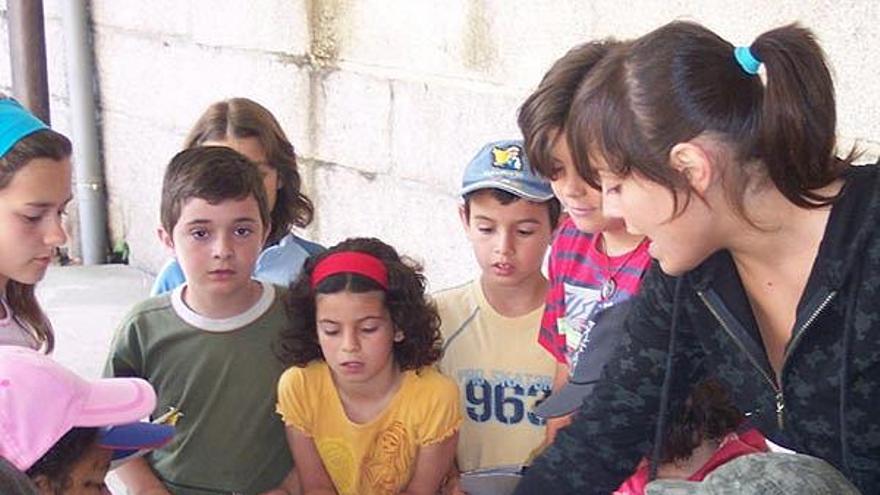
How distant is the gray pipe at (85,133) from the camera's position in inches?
239

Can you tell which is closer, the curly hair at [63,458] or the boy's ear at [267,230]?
the curly hair at [63,458]

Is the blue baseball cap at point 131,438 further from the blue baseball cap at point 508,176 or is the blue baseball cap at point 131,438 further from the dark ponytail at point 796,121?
the dark ponytail at point 796,121

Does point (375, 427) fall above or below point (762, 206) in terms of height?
below

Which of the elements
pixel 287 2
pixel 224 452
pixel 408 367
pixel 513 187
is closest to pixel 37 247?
pixel 224 452

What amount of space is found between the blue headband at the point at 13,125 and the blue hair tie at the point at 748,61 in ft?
5.02

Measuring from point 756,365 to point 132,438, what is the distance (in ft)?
3.44

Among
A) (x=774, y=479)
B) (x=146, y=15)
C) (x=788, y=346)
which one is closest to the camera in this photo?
(x=774, y=479)

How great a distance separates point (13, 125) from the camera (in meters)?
2.70

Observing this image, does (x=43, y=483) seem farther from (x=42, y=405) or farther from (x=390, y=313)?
(x=390, y=313)

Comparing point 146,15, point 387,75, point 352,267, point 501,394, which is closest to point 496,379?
point 501,394

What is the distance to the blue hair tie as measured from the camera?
1787 mm

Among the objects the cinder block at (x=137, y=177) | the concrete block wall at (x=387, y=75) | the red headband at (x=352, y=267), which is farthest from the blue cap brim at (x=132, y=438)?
the cinder block at (x=137, y=177)

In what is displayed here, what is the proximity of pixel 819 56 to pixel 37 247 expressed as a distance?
1591 mm

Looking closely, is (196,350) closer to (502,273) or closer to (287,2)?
(502,273)
